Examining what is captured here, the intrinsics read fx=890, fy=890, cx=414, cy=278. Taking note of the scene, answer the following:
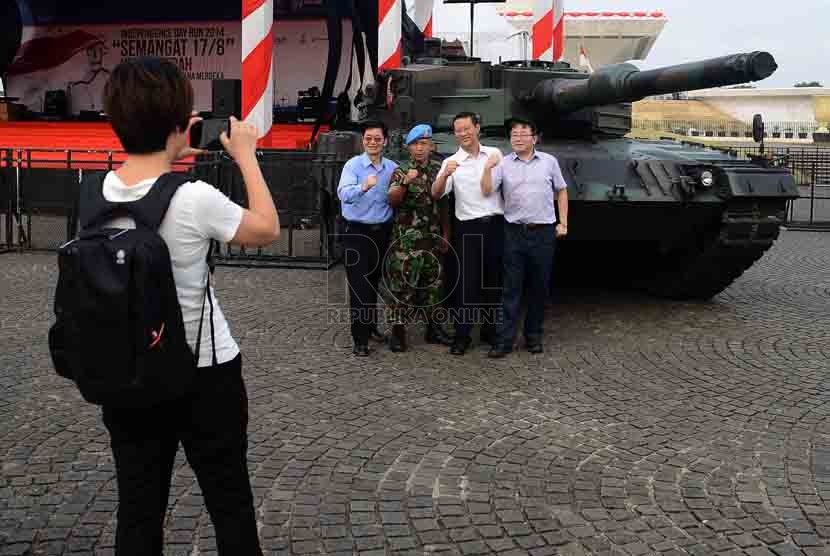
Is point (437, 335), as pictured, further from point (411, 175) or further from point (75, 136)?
point (75, 136)

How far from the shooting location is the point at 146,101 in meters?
2.20

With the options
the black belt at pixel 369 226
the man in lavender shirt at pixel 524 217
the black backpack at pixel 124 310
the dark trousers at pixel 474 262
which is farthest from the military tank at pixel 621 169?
the black backpack at pixel 124 310

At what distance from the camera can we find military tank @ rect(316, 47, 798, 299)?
7031 millimetres

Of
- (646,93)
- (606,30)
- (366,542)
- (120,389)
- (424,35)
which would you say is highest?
(606,30)

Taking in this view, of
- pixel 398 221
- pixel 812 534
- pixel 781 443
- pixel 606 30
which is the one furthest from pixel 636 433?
pixel 606 30

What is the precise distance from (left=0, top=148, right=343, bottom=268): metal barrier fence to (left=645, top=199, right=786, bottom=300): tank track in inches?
142

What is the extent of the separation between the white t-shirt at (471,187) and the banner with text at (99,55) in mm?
15582

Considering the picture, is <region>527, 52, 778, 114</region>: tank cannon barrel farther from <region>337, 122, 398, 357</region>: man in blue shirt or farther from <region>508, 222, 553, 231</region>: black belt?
<region>337, 122, 398, 357</region>: man in blue shirt

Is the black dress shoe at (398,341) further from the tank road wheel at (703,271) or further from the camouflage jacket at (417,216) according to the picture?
the tank road wheel at (703,271)

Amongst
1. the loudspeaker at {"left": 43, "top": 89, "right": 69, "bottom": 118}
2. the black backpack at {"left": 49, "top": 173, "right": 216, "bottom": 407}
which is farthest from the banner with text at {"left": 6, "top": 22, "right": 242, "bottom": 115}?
the black backpack at {"left": 49, "top": 173, "right": 216, "bottom": 407}

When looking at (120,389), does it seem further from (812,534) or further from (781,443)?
(781,443)

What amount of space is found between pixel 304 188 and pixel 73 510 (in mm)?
7406

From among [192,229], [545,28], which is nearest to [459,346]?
[192,229]

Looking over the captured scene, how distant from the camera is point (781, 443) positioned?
14.7ft
